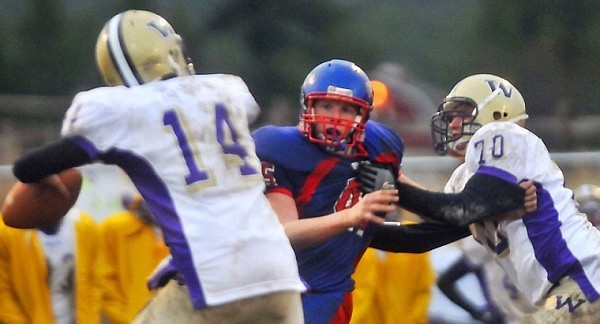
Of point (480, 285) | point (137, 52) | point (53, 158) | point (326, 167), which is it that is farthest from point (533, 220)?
point (480, 285)

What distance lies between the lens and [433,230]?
20.0 feet

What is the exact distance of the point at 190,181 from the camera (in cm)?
486

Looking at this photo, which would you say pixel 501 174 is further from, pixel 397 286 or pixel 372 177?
pixel 397 286

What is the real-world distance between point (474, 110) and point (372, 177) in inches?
33.9

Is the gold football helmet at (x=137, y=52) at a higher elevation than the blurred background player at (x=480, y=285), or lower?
higher

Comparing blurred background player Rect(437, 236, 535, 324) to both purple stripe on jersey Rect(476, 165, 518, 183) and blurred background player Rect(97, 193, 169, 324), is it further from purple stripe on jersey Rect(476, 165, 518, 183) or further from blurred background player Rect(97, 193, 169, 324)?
purple stripe on jersey Rect(476, 165, 518, 183)

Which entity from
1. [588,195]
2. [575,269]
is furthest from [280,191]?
[588,195]

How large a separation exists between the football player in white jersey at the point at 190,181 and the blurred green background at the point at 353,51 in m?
7.39

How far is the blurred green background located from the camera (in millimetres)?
13844

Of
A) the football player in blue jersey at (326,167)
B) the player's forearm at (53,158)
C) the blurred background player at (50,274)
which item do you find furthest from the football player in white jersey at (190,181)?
the blurred background player at (50,274)

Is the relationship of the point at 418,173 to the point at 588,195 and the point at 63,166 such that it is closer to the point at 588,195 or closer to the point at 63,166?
the point at 588,195

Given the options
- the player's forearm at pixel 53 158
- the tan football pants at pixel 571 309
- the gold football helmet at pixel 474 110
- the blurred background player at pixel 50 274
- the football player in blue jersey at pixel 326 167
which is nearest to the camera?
the player's forearm at pixel 53 158

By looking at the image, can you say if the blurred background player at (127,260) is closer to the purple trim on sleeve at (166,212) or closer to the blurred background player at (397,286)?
the blurred background player at (397,286)

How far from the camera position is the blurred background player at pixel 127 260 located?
25.3 feet
